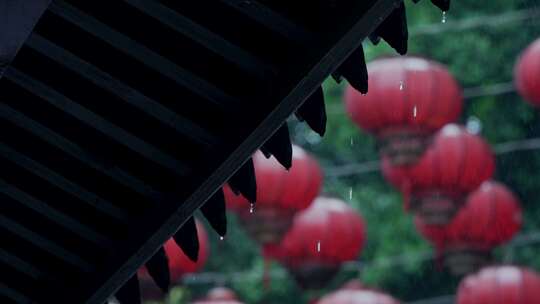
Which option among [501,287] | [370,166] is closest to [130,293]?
[501,287]

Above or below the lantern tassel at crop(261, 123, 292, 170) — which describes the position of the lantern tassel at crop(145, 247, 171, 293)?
below

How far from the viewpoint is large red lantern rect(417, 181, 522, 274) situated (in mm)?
11438

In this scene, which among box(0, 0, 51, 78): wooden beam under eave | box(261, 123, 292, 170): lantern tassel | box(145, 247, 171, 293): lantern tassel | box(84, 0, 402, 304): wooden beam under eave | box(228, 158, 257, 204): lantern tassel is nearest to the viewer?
box(0, 0, 51, 78): wooden beam under eave

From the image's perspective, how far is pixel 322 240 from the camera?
1119 cm

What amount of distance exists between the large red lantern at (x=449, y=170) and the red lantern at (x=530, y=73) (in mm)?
486

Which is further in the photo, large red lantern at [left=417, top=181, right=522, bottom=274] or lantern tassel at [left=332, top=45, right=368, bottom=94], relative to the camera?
large red lantern at [left=417, top=181, right=522, bottom=274]

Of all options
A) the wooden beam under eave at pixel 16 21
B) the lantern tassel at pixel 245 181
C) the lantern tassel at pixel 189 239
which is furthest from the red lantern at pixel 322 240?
the wooden beam under eave at pixel 16 21

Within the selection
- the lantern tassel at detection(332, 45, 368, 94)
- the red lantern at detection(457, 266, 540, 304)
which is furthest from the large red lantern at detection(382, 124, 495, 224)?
the lantern tassel at detection(332, 45, 368, 94)

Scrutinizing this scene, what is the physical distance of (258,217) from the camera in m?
11.1

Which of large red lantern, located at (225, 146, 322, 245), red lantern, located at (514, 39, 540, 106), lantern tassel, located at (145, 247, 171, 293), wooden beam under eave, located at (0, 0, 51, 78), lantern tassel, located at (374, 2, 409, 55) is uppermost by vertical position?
red lantern, located at (514, 39, 540, 106)

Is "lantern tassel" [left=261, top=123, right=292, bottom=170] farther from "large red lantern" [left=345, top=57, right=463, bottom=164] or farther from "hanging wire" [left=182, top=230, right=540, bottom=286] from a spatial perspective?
"hanging wire" [left=182, top=230, right=540, bottom=286]

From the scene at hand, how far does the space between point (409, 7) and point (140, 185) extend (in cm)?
1511

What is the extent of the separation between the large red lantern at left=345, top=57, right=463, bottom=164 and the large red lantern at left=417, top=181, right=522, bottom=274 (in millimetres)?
919

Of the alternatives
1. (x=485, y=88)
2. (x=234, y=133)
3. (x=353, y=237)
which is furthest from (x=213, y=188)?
(x=485, y=88)
